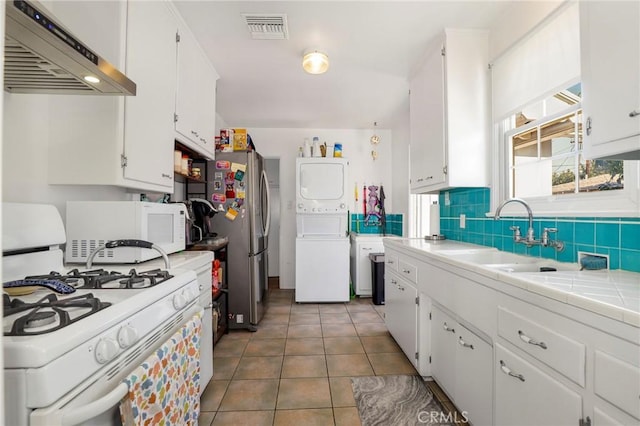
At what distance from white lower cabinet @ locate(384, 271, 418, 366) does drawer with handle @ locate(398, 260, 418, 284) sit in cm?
4

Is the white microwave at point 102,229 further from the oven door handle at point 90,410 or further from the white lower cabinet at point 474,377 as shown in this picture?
the white lower cabinet at point 474,377

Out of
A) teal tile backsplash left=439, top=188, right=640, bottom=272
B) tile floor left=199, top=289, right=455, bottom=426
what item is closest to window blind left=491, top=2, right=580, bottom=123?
teal tile backsplash left=439, top=188, right=640, bottom=272

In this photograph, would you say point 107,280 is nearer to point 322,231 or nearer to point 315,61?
point 315,61

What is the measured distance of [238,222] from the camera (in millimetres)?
2846

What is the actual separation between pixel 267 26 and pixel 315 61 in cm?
44

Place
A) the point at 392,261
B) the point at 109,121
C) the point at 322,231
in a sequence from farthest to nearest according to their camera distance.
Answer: the point at 322,231 < the point at 392,261 < the point at 109,121

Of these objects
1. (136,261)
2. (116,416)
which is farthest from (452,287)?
(136,261)

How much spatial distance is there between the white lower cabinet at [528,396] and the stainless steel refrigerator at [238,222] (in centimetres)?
214

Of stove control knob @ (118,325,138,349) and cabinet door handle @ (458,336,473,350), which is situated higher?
stove control knob @ (118,325,138,349)

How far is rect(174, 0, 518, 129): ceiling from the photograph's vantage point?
185 centimetres

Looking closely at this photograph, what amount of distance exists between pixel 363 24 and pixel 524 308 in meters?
1.90

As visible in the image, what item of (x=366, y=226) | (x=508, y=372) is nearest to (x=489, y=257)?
(x=508, y=372)

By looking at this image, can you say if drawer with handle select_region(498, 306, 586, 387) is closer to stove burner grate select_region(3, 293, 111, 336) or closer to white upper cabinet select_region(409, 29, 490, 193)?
white upper cabinet select_region(409, 29, 490, 193)

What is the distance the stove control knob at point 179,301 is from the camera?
1.15m
